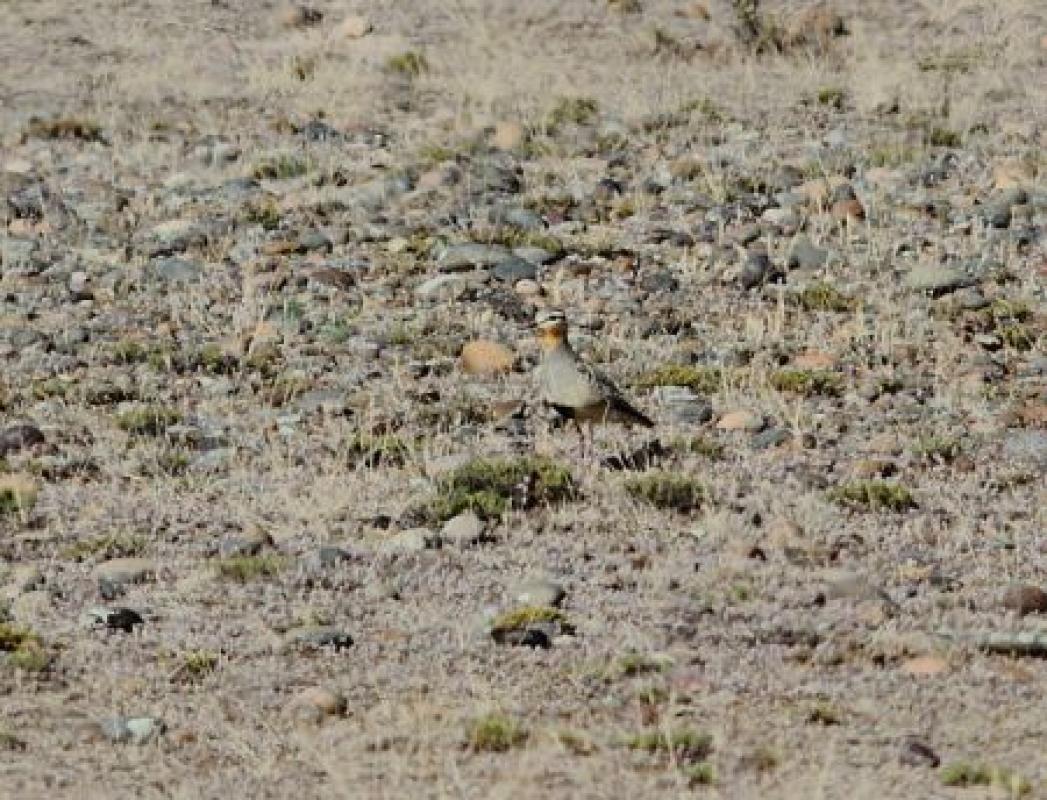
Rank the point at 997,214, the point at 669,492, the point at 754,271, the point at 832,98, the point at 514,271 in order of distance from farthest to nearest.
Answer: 1. the point at 832,98
2. the point at 997,214
3. the point at 514,271
4. the point at 754,271
5. the point at 669,492

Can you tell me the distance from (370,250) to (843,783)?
10.6 m

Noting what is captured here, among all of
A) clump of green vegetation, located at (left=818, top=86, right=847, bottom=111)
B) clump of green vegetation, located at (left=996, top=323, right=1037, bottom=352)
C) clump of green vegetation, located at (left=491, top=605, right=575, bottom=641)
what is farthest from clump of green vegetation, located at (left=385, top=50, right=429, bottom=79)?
clump of green vegetation, located at (left=491, top=605, right=575, bottom=641)

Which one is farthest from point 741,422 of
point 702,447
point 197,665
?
point 197,665

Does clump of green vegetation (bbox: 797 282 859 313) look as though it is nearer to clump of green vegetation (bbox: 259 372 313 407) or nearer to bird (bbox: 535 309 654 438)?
clump of green vegetation (bbox: 259 372 313 407)

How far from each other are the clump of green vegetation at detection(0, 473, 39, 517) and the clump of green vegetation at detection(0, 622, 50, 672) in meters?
1.85

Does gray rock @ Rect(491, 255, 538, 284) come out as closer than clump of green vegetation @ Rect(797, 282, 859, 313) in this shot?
No

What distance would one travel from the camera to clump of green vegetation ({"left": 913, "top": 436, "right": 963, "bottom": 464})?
1364cm

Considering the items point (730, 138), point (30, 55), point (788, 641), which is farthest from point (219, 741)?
point (30, 55)

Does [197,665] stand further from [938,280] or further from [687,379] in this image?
[938,280]

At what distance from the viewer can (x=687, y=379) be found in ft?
50.4

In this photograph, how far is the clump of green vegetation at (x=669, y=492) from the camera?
12.7 metres

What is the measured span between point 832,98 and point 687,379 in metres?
9.12

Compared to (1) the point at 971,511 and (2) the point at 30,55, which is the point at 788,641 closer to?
(1) the point at 971,511

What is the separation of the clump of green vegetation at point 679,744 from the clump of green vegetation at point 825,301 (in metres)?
7.96
